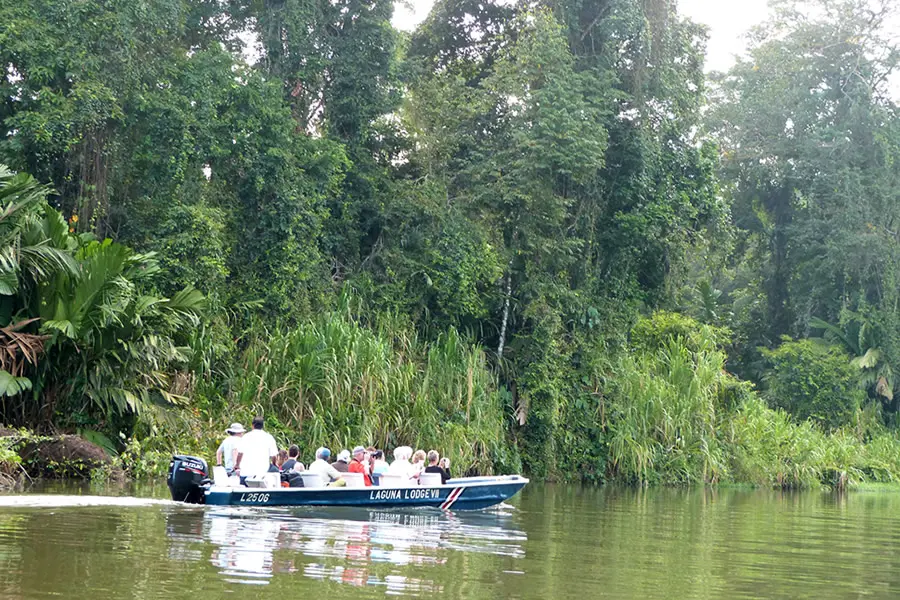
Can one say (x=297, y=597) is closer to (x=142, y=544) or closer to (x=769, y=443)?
(x=142, y=544)

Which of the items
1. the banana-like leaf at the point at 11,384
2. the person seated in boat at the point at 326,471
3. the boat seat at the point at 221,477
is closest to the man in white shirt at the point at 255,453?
the boat seat at the point at 221,477

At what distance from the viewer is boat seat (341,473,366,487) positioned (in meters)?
16.7

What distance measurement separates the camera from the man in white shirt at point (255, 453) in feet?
51.5

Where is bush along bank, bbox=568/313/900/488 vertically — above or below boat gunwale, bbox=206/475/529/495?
above

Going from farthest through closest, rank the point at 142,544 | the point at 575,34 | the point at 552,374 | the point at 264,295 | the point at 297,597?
1. the point at 575,34
2. the point at 552,374
3. the point at 264,295
4. the point at 142,544
5. the point at 297,597

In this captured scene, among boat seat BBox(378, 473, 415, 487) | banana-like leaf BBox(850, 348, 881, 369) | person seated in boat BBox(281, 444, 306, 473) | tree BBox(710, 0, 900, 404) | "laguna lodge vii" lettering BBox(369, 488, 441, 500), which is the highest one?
tree BBox(710, 0, 900, 404)

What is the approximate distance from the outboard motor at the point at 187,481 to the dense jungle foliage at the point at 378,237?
4.04 metres

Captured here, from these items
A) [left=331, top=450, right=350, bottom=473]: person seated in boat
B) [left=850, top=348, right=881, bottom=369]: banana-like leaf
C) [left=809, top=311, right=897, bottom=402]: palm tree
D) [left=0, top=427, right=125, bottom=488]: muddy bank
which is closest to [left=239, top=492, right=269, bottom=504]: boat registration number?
[left=331, top=450, right=350, bottom=473]: person seated in boat

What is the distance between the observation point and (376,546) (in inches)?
465

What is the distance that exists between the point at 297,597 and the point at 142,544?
3.25 metres

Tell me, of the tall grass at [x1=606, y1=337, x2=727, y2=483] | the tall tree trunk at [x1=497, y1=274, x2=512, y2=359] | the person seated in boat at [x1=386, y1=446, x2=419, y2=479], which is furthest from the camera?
the tall tree trunk at [x1=497, y1=274, x2=512, y2=359]

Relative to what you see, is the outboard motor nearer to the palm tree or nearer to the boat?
the boat

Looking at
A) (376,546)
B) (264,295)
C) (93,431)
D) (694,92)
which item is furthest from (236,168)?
(376,546)

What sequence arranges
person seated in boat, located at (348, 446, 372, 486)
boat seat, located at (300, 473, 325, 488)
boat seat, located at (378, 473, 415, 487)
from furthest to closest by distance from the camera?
person seated in boat, located at (348, 446, 372, 486), boat seat, located at (378, 473, 415, 487), boat seat, located at (300, 473, 325, 488)
